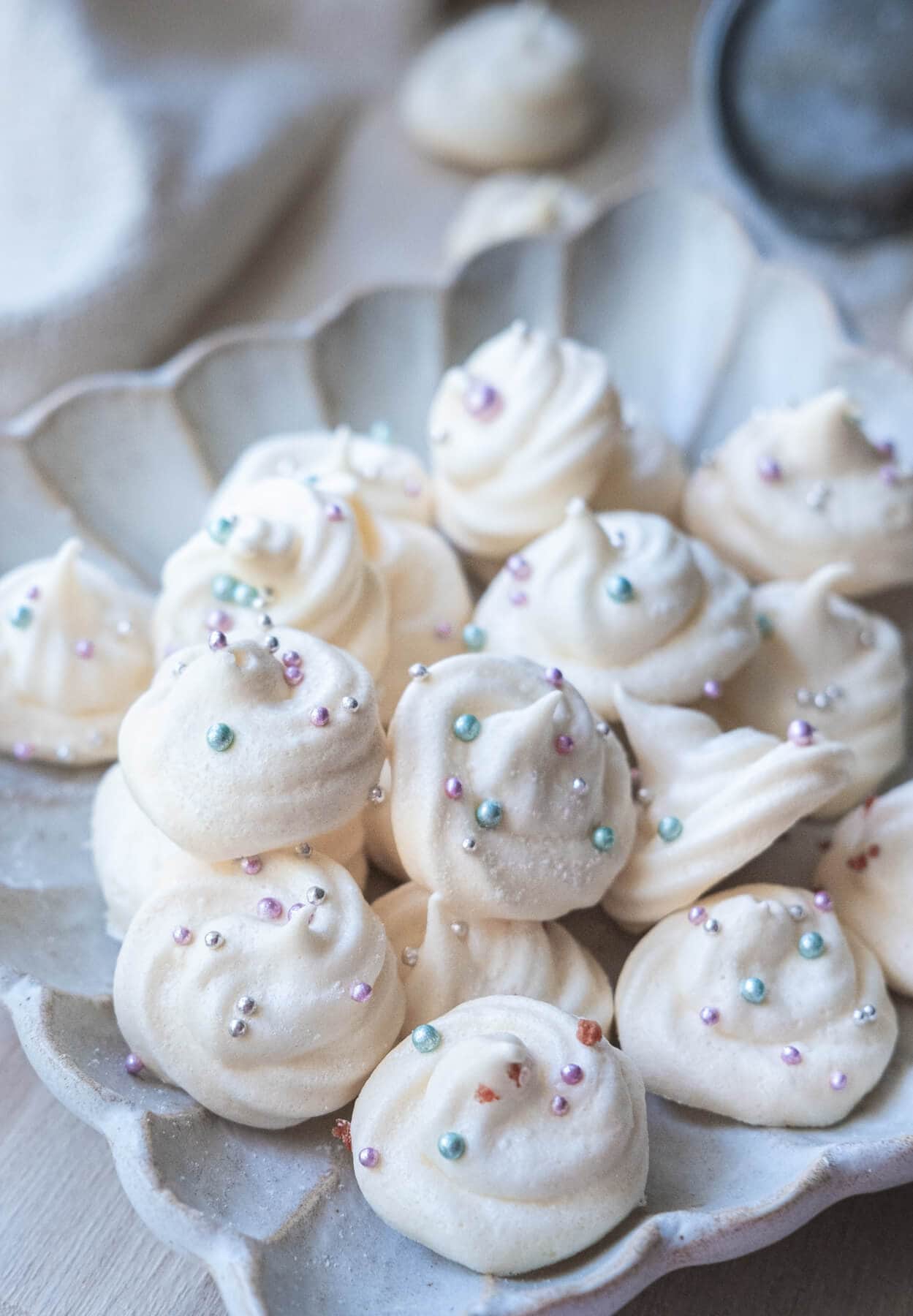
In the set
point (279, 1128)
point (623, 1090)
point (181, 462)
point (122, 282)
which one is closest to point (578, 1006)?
point (623, 1090)

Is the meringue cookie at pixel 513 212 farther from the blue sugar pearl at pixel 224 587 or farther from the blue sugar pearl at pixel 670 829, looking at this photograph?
the blue sugar pearl at pixel 670 829

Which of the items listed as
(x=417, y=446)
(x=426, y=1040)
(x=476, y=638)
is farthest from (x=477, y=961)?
(x=417, y=446)

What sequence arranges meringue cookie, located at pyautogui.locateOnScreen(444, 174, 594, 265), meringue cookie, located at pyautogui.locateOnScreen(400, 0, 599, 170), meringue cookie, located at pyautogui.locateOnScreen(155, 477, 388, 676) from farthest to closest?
meringue cookie, located at pyautogui.locateOnScreen(400, 0, 599, 170) → meringue cookie, located at pyautogui.locateOnScreen(444, 174, 594, 265) → meringue cookie, located at pyautogui.locateOnScreen(155, 477, 388, 676)

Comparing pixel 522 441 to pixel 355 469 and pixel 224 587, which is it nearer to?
pixel 355 469

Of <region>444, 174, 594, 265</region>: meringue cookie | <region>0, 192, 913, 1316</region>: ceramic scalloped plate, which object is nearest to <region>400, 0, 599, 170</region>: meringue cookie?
<region>444, 174, 594, 265</region>: meringue cookie

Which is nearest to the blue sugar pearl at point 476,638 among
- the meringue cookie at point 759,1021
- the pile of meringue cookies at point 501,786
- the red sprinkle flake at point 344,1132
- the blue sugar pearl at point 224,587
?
the pile of meringue cookies at point 501,786

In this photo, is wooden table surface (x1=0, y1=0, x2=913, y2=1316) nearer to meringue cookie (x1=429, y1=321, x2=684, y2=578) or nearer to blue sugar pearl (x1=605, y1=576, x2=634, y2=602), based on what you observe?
blue sugar pearl (x1=605, y1=576, x2=634, y2=602)

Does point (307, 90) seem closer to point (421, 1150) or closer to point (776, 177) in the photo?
point (776, 177)
